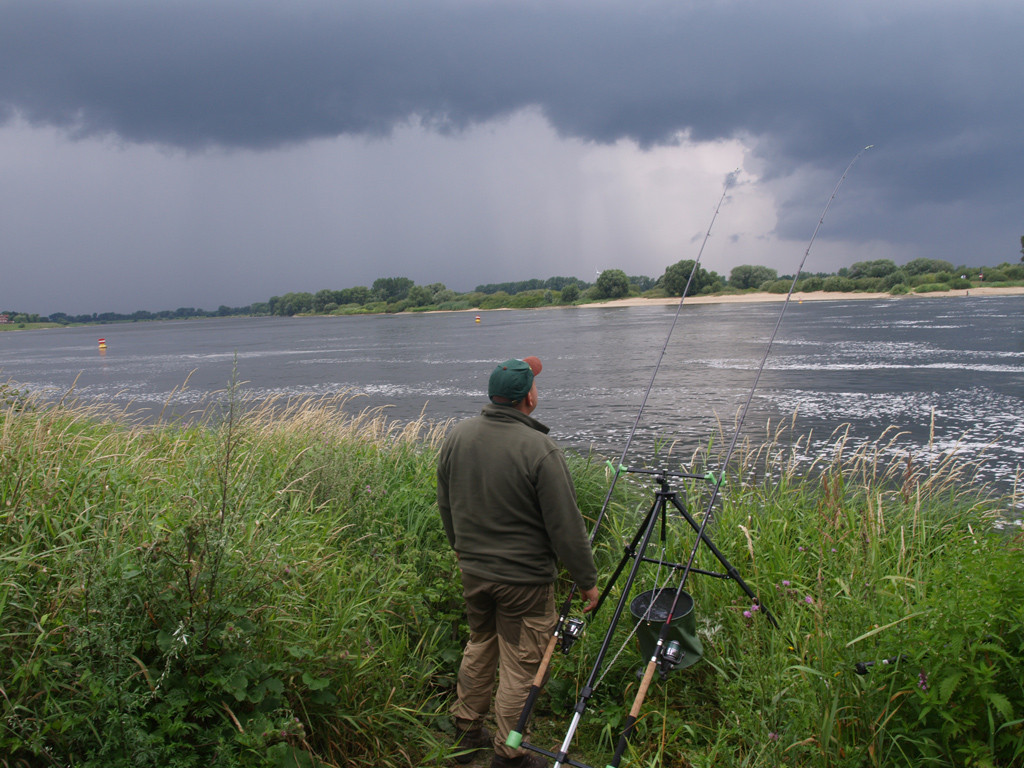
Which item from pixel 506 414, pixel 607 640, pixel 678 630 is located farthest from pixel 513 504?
pixel 678 630

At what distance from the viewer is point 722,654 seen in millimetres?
4293

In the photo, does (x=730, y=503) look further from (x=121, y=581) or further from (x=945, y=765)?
(x=121, y=581)

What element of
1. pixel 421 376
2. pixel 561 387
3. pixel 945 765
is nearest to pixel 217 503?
pixel 945 765

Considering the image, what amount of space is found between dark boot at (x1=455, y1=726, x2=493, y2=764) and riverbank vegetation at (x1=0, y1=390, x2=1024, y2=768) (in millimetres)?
166

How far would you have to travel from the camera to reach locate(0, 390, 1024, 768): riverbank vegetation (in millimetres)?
2750

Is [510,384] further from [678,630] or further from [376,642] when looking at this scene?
[376,642]

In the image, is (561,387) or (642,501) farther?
(561,387)

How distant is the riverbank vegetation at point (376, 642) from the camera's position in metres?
2.75

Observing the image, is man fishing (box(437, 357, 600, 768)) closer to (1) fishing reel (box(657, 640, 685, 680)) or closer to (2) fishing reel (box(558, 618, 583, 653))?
(2) fishing reel (box(558, 618, 583, 653))

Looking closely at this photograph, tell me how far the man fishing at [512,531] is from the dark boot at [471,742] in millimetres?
13

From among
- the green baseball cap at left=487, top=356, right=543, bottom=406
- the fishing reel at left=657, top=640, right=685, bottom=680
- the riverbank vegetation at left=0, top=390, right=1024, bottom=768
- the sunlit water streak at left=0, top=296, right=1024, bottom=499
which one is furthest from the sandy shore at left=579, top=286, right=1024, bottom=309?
the fishing reel at left=657, top=640, right=685, bottom=680

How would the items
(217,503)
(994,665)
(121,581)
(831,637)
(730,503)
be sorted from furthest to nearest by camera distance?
(730,503) < (217,503) < (831,637) < (121,581) < (994,665)

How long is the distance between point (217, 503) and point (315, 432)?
4420mm

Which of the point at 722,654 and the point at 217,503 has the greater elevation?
the point at 217,503
